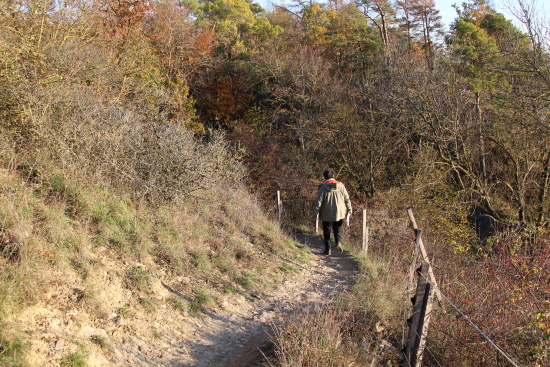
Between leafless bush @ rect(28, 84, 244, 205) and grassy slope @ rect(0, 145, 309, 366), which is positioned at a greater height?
leafless bush @ rect(28, 84, 244, 205)

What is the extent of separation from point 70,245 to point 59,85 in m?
3.90

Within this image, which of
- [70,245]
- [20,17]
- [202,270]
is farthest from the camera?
[20,17]

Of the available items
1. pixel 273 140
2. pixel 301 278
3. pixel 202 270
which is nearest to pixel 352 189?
pixel 273 140

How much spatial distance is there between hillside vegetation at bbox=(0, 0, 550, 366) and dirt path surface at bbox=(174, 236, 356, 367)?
332 millimetres

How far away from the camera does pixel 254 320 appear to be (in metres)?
5.59

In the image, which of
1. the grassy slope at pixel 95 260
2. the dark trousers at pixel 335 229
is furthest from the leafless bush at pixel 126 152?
the dark trousers at pixel 335 229

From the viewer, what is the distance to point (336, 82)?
69.2ft

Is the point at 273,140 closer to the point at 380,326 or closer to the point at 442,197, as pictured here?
the point at 442,197

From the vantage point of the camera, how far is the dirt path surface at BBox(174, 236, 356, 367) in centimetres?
456

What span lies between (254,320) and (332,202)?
3.67 metres

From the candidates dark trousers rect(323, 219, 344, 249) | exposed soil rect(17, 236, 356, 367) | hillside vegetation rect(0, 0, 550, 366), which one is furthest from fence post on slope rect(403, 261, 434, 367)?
dark trousers rect(323, 219, 344, 249)

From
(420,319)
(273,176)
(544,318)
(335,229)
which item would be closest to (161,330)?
(420,319)

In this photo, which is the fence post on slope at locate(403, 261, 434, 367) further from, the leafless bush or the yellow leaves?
the leafless bush

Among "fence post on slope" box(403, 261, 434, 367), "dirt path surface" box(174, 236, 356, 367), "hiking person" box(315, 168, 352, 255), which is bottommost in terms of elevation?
"dirt path surface" box(174, 236, 356, 367)
